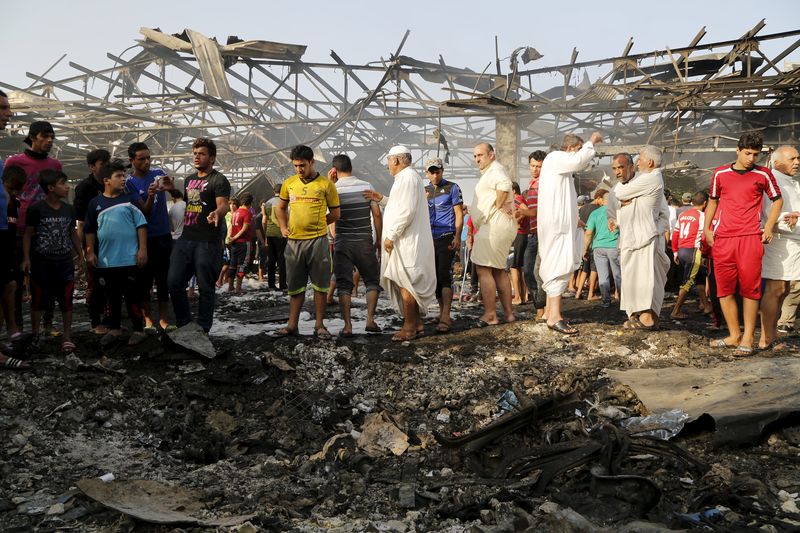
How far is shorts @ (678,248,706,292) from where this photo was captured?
26.5 ft

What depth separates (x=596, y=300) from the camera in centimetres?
993

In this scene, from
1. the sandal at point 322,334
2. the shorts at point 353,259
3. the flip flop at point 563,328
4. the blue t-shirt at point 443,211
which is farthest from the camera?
the blue t-shirt at point 443,211

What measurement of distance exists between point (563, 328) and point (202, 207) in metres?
3.63

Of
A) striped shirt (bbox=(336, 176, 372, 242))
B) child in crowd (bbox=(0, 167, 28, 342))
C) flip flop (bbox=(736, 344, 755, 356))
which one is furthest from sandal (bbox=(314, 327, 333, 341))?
flip flop (bbox=(736, 344, 755, 356))

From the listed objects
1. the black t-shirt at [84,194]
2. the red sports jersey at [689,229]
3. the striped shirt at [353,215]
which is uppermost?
the black t-shirt at [84,194]

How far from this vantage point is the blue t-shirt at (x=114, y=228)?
18.9ft

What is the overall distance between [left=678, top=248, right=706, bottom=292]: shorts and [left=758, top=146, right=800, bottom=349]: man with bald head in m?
1.94

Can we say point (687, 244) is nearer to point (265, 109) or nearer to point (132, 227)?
point (132, 227)

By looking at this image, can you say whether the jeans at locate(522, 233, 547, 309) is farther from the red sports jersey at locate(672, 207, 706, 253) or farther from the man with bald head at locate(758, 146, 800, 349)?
the man with bald head at locate(758, 146, 800, 349)

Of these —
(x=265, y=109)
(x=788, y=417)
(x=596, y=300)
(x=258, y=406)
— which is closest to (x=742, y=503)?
(x=788, y=417)

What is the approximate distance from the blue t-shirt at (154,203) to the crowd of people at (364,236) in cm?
1

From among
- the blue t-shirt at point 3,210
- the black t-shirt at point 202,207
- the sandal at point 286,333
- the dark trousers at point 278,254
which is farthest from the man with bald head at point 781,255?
the dark trousers at point 278,254

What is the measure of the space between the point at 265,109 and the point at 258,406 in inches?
474

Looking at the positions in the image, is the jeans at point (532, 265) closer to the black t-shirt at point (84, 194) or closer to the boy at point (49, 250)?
the black t-shirt at point (84, 194)
